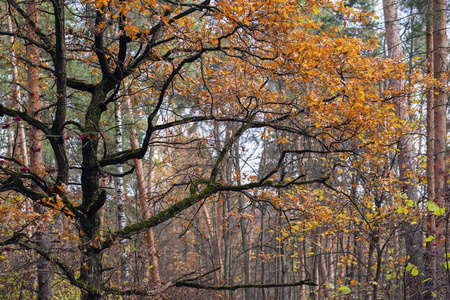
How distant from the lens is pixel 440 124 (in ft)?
22.4

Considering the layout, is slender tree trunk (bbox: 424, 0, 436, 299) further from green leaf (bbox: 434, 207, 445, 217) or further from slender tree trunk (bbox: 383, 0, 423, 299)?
green leaf (bbox: 434, 207, 445, 217)

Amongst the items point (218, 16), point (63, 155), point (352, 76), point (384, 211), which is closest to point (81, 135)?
point (63, 155)

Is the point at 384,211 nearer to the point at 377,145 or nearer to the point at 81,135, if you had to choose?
the point at 377,145

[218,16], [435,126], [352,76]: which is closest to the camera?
[218,16]

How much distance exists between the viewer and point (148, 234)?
938cm

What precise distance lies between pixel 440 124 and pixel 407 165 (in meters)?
1.39

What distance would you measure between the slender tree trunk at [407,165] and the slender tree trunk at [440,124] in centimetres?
36

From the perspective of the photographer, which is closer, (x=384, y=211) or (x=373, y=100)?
(x=373, y=100)

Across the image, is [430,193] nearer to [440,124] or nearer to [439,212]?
[440,124]

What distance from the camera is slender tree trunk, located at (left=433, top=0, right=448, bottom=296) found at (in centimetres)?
638

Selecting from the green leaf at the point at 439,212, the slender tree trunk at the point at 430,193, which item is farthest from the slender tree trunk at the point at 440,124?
the green leaf at the point at 439,212

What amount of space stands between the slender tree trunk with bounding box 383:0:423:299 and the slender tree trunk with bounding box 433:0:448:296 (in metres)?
0.36

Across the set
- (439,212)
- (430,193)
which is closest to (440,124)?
(430,193)

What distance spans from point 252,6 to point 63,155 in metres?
2.68
